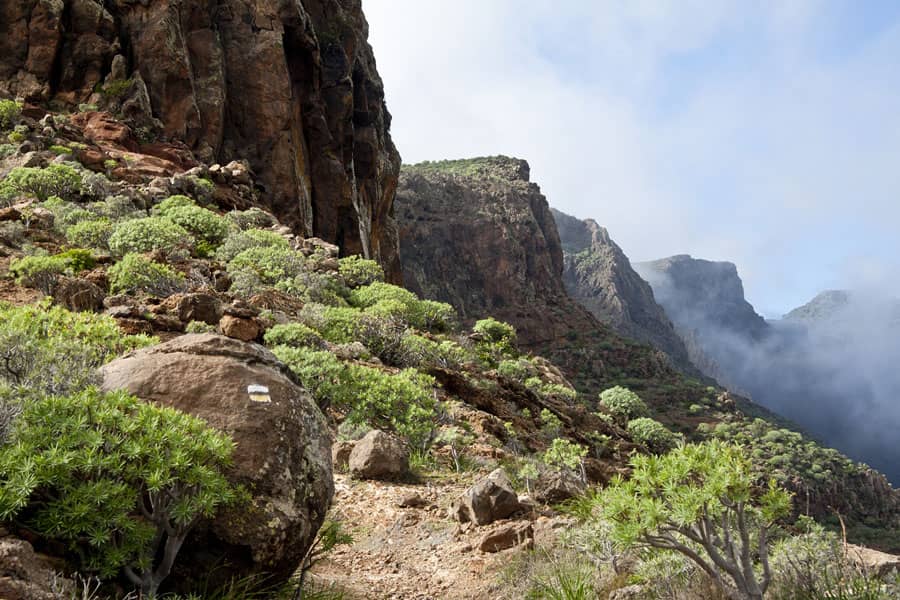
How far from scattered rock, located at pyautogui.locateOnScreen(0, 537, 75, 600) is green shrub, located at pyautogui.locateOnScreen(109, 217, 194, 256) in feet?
58.9

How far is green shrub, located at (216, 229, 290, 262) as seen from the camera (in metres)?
23.2

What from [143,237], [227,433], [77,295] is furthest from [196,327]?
[227,433]

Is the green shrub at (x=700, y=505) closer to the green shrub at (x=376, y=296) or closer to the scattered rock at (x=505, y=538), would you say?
the scattered rock at (x=505, y=538)

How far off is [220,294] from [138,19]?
105ft

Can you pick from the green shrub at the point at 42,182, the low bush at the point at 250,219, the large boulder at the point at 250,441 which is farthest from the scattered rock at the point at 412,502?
the green shrub at the point at 42,182

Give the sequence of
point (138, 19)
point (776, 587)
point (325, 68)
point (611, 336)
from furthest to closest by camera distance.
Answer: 1. point (611, 336)
2. point (325, 68)
3. point (138, 19)
4. point (776, 587)

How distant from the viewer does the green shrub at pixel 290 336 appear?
1415 centimetres

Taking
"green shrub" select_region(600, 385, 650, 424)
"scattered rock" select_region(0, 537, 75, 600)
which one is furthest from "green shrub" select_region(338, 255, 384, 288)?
"green shrub" select_region(600, 385, 650, 424)

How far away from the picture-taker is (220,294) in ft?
55.4

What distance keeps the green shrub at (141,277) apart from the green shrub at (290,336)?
429 centimetres

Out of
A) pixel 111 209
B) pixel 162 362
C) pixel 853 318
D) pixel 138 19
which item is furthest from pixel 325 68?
pixel 853 318

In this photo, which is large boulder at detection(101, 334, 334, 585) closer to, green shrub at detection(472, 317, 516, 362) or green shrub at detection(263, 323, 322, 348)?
green shrub at detection(263, 323, 322, 348)

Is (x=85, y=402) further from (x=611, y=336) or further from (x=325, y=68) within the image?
(x=611, y=336)

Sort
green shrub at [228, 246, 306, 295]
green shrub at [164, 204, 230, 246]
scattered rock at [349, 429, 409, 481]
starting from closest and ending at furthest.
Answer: scattered rock at [349, 429, 409, 481] → green shrub at [228, 246, 306, 295] → green shrub at [164, 204, 230, 246]
